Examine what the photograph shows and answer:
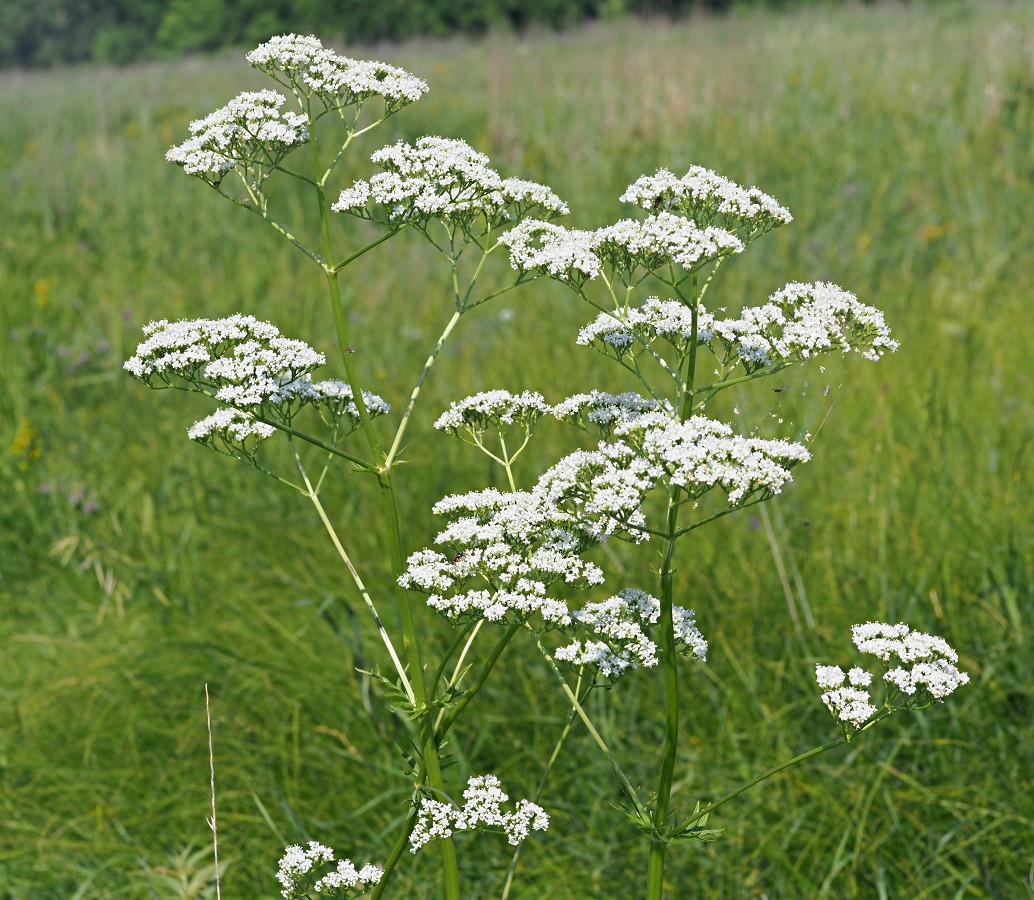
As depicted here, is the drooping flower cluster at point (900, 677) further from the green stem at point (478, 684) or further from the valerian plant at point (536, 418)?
the green stem at point (478, 684)

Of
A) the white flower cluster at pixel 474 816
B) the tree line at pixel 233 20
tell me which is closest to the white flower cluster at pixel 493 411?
the white flower cluster at pixel 474 816

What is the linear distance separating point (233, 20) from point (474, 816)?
56.1 m

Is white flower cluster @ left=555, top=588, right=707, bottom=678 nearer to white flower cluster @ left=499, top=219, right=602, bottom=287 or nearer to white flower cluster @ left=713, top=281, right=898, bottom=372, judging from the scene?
white flower cluster @ left=713, top=281, right=898, bottom=372

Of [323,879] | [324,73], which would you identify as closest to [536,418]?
[324,73]

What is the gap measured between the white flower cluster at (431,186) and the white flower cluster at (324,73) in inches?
5.7

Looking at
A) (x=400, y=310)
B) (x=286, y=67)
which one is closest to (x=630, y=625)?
(x=286, y=67)

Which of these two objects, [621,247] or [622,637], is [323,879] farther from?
[621,247]

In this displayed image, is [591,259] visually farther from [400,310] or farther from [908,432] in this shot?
[400,310]

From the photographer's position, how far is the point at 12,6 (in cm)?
6234

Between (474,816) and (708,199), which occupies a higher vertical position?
(708,199)

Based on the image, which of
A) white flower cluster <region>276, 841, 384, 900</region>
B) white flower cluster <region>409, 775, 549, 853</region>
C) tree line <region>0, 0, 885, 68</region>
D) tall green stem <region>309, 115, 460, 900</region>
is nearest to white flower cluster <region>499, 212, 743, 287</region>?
tall green stem <region>309, 115, 460, 900</region>

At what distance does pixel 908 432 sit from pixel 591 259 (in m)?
4.26

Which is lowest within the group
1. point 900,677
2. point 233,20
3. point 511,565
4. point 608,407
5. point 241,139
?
point 233,20

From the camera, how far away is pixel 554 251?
2.37 m
